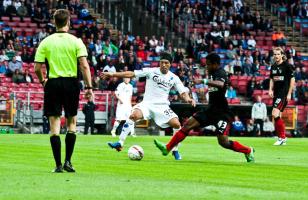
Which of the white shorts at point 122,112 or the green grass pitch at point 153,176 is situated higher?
the green grass pitch at point 153,176

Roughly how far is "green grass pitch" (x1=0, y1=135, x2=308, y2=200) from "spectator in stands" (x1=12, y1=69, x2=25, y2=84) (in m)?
17.9

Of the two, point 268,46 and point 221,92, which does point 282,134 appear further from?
point 268,46

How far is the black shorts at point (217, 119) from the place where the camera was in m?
19.5

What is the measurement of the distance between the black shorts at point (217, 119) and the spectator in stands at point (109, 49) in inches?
1038

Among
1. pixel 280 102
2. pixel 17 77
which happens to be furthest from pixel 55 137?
pixel 17 77

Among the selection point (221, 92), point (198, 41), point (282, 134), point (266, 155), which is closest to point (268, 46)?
point (198, 41)

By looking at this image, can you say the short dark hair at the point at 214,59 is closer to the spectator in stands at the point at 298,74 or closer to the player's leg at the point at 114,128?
the player's leg at the point at 114,128

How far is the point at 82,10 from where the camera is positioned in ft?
164

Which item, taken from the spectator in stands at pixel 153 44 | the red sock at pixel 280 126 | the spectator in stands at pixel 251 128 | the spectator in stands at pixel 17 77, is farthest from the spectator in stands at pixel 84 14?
the red sock at pixel 280 126

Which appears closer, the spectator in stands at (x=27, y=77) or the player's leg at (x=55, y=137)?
the player's leg at (x=55, y=137)

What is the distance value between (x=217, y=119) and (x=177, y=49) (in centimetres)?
2936

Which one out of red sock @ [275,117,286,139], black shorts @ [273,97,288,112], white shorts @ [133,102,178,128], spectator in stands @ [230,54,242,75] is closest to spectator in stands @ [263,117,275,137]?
spectator in stands @ [230,54,242,75]

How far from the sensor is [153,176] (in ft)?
50.6

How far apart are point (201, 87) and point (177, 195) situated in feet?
106
